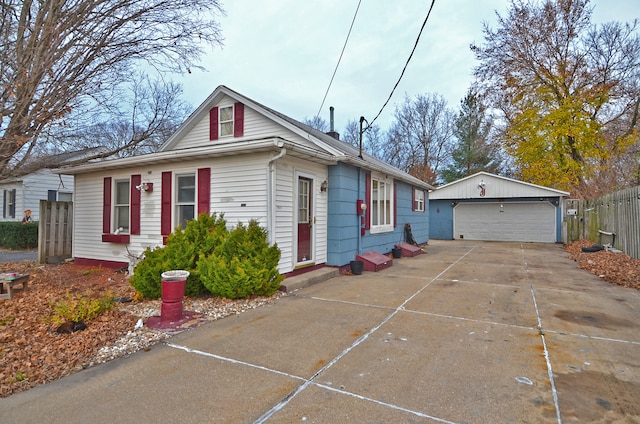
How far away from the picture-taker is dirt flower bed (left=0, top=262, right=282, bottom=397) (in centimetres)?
296

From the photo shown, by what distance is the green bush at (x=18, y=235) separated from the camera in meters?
13.0

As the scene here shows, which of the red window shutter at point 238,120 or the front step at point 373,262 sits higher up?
the red window shutter at point 238,120

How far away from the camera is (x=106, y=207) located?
8680 millimetres

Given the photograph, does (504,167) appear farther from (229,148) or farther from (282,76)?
(229,148)

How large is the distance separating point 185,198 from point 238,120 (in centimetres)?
312

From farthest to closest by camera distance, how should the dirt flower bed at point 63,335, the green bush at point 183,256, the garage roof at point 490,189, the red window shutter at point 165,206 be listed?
the garage roof at point 490,189 < the red window shutter at point 165,206 < the green bush at point 183,256 < the dirt flower bed at point 63,335

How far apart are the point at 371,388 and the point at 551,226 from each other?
1717 centimetres

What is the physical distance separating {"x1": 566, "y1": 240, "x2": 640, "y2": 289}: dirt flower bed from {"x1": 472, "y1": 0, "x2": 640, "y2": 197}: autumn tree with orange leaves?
10080mm

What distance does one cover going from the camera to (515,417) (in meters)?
2.27

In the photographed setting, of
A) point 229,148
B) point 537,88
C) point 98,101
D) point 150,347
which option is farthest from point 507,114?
point 150,347

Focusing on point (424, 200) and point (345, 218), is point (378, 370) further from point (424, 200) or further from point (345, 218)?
point (424, 200)

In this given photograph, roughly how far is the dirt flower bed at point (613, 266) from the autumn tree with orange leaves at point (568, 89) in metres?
10.1

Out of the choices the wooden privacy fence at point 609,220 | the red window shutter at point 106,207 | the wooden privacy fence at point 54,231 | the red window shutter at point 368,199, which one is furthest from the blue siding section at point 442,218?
the wooden privacy fence at point 54,231

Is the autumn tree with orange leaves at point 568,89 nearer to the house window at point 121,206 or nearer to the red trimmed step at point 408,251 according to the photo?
the red trimmed step at point 408,251
